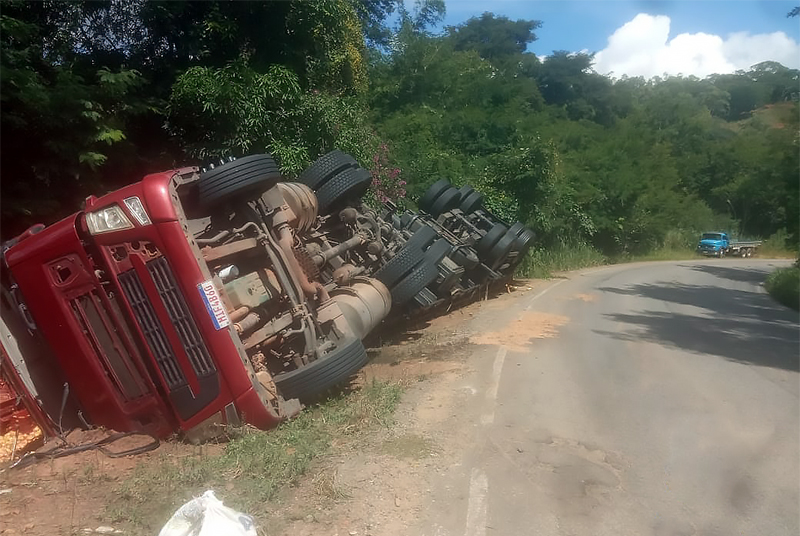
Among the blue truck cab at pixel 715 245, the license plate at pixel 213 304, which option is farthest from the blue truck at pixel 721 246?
the license plate at pixel 213 304

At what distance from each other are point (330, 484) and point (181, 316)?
5.86 ft

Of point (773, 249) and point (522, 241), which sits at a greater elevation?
point (522, 241)

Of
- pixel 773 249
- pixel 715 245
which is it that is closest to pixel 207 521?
pixel 715 245

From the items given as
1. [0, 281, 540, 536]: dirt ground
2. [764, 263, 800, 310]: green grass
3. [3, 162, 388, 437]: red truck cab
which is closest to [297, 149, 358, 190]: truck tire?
[0, 281, 540, 536]: dirt ground

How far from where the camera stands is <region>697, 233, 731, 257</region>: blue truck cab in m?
40.8

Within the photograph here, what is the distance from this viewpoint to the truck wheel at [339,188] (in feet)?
28.7

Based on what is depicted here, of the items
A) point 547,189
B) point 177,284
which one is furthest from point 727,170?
point 177,284

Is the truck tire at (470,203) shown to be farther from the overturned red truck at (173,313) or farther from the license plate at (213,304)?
the license plate at (213,304)

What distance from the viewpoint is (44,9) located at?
35.8ft

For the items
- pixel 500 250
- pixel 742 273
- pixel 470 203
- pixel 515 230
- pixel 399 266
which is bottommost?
pixel 742 273

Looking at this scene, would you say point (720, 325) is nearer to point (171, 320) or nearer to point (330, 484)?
point (330, 484)

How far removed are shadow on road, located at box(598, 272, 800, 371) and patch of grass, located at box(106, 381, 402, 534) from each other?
604 centimetres

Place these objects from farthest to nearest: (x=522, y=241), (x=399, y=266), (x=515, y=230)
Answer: (x=522, y=241)
(x=515, y=230)
(x=399, y=266)

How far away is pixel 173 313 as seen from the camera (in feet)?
17.3
